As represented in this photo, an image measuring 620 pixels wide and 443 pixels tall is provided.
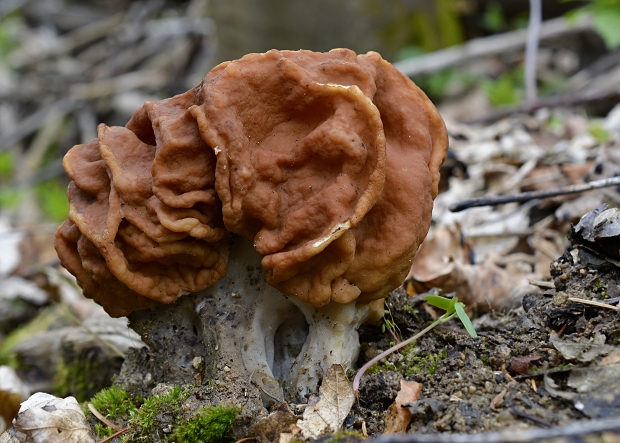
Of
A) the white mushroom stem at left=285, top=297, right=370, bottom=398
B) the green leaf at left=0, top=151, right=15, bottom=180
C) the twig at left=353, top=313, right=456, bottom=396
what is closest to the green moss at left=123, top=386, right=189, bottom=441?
the white mushroom stem at left=285, top=297, right=370, bottom=398

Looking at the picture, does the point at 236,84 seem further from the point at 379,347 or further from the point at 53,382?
the point at 53,382

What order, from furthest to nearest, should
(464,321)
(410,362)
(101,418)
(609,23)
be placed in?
(609,23), (101,418), (410,362), (464,321)

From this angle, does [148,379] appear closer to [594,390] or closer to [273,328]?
[273,328]

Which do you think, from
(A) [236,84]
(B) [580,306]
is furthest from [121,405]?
(B) [580,306]

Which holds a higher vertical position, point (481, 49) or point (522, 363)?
point (522, 363)

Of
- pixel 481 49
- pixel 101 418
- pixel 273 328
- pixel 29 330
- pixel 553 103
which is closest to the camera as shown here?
pixel 101 418

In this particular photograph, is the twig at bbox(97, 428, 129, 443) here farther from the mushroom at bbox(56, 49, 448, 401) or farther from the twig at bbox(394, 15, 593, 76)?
the twig at bbox(394, 15, 593, 76)

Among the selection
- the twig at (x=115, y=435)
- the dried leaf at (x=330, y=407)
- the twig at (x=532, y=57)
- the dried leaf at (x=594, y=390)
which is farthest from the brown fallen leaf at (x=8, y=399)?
the twig at (x=532, y=57)

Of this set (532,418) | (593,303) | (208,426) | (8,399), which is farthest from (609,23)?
(8,399)
